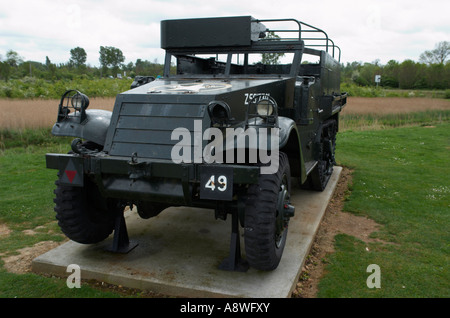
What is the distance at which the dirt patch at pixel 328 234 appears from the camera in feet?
13.1

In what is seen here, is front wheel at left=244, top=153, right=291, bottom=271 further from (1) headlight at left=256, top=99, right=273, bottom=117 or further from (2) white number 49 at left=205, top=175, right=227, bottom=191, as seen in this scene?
(1) headlight at left=256, top=99, right=273, bottom=117

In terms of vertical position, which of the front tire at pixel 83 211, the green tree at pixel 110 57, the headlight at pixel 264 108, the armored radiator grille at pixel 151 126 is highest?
the green tree at pixel 110 57

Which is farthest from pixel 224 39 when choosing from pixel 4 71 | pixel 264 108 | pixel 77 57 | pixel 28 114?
pixel 77 57

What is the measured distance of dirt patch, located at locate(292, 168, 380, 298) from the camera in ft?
13.1

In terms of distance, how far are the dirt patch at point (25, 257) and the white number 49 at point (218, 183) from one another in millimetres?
2159

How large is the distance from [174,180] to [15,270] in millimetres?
1964

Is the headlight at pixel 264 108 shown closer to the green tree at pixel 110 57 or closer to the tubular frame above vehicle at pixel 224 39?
the tubular frame above vehicle at pixel 224 39

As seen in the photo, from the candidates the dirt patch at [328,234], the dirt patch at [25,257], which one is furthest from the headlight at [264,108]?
the dirt patch at [25,257]

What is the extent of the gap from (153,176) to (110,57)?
34.6 m

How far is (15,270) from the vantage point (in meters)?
4.16

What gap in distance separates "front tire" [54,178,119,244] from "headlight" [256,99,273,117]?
5.59ft

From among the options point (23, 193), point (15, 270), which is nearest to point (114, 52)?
point (23, 193)

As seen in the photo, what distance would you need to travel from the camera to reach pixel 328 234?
207 inches

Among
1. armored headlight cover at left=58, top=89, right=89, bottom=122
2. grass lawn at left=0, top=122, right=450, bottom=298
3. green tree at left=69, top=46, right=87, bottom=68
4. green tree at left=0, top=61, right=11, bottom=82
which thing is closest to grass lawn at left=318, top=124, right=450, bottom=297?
grass lawn at left=0, top=122, right=450, bottom=298
